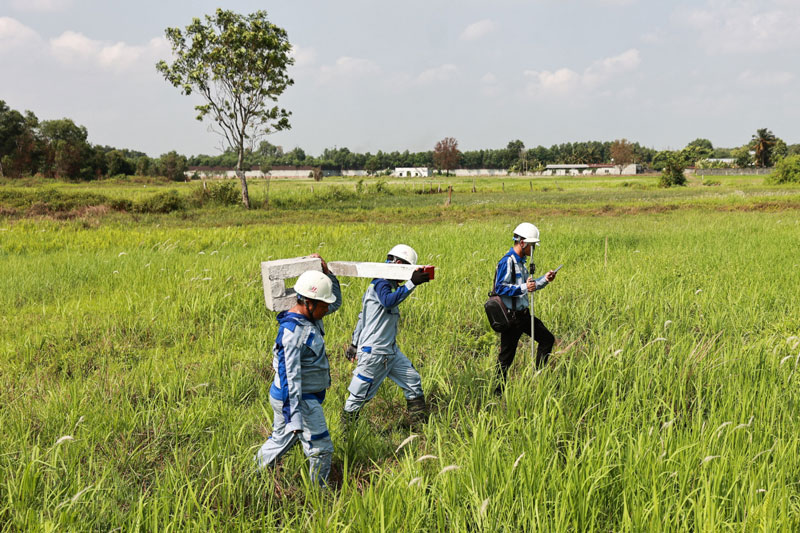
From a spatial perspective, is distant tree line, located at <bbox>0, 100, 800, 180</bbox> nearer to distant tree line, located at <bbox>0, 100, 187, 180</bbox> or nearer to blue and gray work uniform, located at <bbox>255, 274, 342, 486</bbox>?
distant tree line, located at <bbox>0, 100, 187, 180</bbox>

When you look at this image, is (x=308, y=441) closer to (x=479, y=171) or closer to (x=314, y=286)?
(x=314, y=286)

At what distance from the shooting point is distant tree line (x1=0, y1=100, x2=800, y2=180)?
62.4 metres

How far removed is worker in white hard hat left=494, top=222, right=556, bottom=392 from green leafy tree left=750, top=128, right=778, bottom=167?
119 metres

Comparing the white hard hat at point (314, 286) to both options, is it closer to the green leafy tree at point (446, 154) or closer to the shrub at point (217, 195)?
the shrub at point (217, 195)

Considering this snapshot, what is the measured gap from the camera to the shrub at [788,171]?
49.7 meters

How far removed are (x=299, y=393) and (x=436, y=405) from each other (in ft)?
6.24

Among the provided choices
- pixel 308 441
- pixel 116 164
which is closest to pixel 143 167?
pixel 116 164

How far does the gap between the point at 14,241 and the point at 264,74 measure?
1922 cm

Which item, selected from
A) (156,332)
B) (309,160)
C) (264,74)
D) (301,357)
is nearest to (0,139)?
(264,74)

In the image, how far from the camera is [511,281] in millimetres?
4805

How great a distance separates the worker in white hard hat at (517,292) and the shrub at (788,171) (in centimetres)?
5918

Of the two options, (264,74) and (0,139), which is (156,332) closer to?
(264,74)

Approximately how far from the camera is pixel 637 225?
18609 millimetres

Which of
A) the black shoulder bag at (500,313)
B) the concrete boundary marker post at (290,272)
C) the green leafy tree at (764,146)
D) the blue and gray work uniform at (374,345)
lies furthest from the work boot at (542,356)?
the green leafy tree at (764,146)
